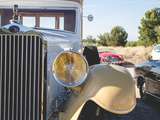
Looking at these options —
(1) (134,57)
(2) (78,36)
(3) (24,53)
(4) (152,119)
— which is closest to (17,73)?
(3) (24,53)

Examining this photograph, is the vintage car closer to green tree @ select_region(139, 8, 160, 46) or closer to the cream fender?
the cream fender

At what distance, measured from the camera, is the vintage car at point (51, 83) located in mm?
4074

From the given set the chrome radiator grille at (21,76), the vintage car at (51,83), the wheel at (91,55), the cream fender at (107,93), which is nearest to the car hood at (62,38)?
the vintage car at (51,83)

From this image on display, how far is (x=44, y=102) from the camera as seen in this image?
13.9ft

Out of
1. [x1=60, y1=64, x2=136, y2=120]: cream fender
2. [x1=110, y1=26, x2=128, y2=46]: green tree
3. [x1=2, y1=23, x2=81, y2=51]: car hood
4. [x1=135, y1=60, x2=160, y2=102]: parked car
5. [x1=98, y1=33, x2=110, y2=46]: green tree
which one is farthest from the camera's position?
[x1=98, y1=33, x2=110, y2=46]: green tree

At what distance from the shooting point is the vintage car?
4.07 metres

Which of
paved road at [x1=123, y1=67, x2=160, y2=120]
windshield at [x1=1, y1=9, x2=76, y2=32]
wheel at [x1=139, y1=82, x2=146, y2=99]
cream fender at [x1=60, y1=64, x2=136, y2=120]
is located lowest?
paved road at [x1=123, y1=67, x2=160, y2=120]

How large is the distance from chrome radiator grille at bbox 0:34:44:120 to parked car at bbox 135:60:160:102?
422cm

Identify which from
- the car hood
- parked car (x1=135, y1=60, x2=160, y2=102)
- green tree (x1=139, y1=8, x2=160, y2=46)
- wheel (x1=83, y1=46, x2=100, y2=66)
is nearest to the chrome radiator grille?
the car hood

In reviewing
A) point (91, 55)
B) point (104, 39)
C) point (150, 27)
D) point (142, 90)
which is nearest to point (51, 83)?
point (91, 55)

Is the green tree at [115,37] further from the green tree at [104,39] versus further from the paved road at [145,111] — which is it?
the paved road at [145,111]

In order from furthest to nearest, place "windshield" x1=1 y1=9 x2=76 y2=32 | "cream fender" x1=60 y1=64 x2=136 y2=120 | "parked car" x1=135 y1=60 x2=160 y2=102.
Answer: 1. "parked car" x1=135 y1=60 x2=160 y2=102
2. "windshield" x1=1 y1=9 x2=76 y2=32
3. "cream fender" x1=60 y1=64 x2=136 y2=120

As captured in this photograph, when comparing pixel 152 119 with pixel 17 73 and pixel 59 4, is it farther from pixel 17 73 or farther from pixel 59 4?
pixel 17 73

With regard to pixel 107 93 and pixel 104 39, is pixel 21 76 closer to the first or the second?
pixel 107 93
